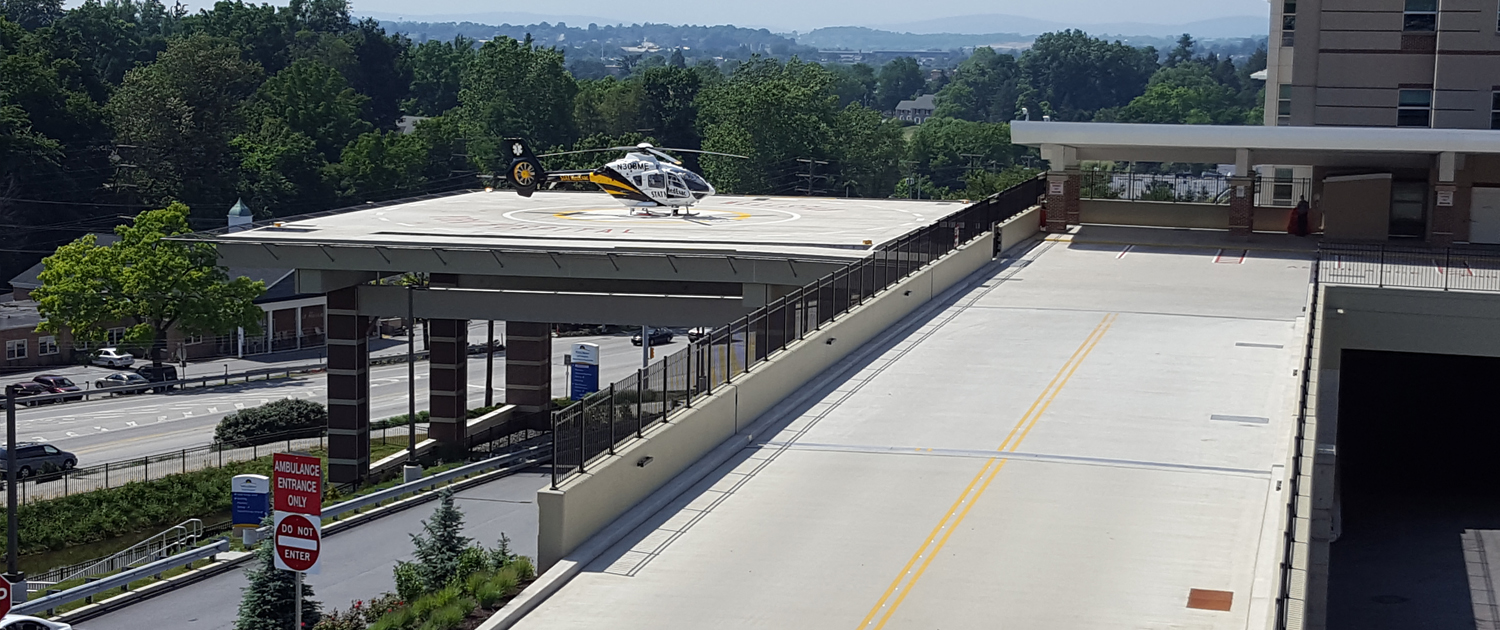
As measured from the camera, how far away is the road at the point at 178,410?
64562 mm

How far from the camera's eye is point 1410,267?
152 ft

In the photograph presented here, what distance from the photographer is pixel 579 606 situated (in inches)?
740

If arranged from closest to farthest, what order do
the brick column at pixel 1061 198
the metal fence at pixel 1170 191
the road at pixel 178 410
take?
the brick column at pixel 1061 198
the metal fence at pixel 1170 191
the road at pixel 178 410

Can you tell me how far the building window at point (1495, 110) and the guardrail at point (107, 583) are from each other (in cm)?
4629

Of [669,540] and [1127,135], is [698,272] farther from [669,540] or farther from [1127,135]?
[669,540]

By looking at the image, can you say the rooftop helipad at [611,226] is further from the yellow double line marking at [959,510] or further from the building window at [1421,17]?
the building window at [1421,17]

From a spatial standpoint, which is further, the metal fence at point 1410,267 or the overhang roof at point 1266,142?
the overhang roof at point 1266,142

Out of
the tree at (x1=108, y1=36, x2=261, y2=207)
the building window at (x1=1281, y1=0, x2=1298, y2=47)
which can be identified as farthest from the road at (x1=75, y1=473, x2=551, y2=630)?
the tree at (x1=108, y1=36, x2=261, y2=207)

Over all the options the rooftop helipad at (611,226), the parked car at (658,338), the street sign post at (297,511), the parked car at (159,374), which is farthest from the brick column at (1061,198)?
the parked car at (658,338)

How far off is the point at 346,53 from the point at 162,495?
157359mm

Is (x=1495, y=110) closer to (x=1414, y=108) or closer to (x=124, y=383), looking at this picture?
(x=1414, y=108)


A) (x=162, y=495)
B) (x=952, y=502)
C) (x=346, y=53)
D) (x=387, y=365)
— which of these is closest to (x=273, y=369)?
(x=387, y=365)

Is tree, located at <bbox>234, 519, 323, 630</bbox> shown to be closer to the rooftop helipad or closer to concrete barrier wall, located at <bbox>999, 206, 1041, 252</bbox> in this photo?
the rooftop helipad

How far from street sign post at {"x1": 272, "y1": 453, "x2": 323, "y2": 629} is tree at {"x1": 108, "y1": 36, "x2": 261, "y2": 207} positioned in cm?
11355
